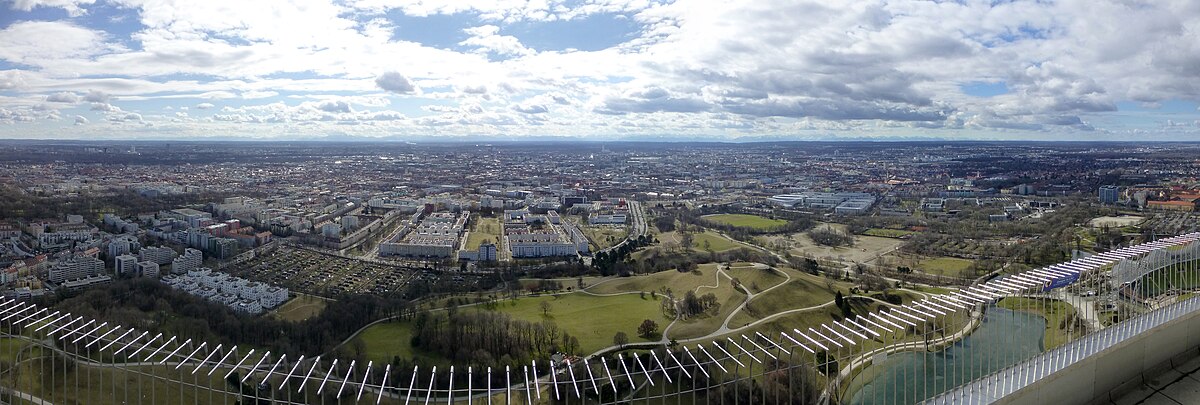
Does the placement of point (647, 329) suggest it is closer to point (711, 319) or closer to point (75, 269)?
point (711, 319)

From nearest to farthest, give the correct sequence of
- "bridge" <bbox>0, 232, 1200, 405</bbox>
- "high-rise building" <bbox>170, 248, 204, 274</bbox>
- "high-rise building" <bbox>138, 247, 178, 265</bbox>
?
1. "bridge" <bbox>0, 232, 1200, 405</bbox>
2. "high-rise building" <bbox>170, 248, 204, 274</bbox>
3. "high-rise building" <bbox>138, 247, 178, 265</bbox>

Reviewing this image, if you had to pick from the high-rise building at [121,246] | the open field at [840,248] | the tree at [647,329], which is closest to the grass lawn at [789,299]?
the tree at [647,329]

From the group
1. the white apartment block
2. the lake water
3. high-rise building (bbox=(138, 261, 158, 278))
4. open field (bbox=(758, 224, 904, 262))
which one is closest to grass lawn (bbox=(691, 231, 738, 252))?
open field (bbox=(758, 224, 904, 262))

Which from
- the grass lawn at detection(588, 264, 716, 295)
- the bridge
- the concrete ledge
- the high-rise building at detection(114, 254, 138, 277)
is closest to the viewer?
the concrete ledge

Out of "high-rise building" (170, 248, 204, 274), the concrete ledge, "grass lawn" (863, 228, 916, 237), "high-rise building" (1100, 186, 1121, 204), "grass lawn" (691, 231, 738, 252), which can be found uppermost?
the concrete ledge

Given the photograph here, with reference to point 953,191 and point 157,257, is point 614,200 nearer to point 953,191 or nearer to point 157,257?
point 953,191

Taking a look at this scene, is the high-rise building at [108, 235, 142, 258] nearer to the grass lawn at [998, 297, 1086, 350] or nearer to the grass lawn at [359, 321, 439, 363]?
the grass lawn at [359, 321, 439, 363]

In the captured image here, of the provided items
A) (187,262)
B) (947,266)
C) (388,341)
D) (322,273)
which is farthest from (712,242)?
(187,262)
